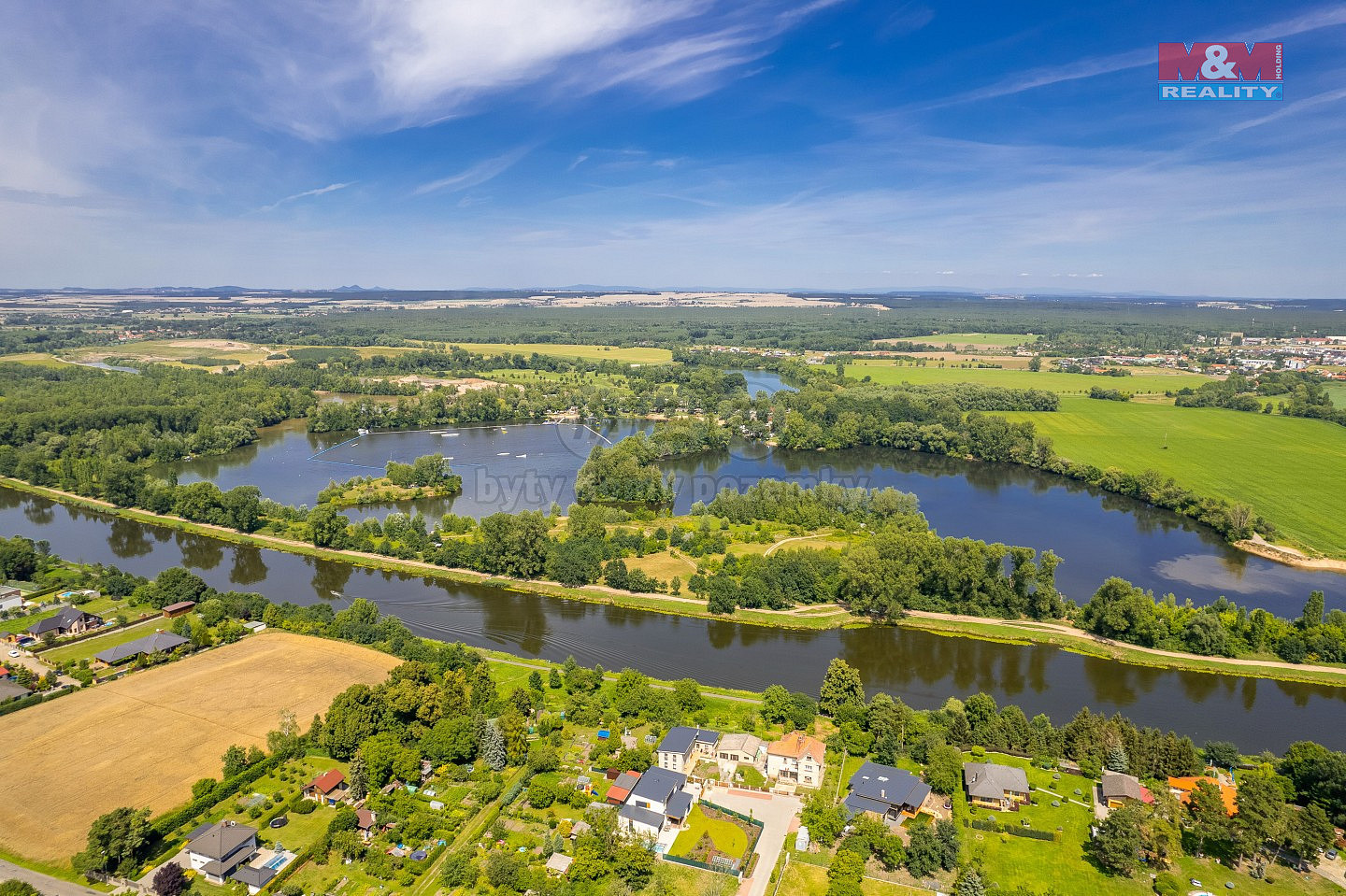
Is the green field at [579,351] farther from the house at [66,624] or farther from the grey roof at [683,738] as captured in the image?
the grey roof at [683,738]

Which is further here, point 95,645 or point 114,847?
point 95,645

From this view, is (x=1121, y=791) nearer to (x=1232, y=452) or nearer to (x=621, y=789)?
(x=621, y=789)

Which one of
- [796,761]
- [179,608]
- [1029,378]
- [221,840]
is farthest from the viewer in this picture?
[1029,378]

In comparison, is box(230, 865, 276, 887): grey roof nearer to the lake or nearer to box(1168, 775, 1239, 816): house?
the lake

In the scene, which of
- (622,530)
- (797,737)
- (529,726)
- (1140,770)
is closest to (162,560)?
(622,530)

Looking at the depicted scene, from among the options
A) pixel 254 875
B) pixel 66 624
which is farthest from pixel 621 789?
pixel 66 624

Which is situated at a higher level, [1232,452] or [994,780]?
[1232,452]

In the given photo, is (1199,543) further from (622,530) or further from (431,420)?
(431,420)

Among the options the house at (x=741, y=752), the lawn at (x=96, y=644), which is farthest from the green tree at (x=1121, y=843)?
the lawn at (x=96, y=644)
